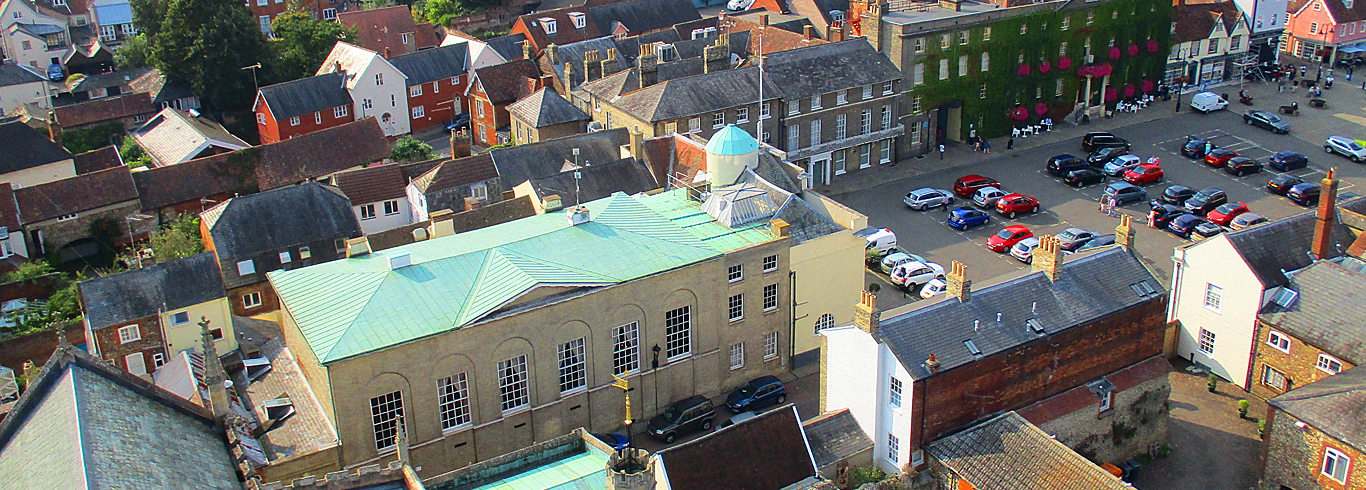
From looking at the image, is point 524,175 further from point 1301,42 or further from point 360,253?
point 1301,42

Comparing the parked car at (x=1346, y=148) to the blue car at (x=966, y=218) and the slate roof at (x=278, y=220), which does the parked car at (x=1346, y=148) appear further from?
the slate roof at (x=278, y=220)

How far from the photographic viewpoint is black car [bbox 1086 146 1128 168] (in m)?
71.3

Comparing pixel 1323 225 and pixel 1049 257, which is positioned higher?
pixel 1049 257

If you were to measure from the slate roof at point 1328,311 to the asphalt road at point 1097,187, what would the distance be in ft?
34.5

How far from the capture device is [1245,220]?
2397 inches

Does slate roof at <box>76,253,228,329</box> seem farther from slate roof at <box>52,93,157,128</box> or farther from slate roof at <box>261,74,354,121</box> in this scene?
slate roof at <box>52,93,157,128</box>

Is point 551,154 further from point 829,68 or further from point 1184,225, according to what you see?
point 1184,225

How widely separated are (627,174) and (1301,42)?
222 ft

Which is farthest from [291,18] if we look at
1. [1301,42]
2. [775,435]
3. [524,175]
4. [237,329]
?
[1301,42]

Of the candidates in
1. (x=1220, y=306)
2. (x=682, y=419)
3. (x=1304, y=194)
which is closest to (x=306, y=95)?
(x=682, y=419)

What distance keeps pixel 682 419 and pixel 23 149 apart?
157 ft

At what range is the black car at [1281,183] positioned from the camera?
2645 inches

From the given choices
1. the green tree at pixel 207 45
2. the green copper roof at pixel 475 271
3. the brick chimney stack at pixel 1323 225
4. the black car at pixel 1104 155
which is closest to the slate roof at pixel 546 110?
the green copper roof at pixel 475 271

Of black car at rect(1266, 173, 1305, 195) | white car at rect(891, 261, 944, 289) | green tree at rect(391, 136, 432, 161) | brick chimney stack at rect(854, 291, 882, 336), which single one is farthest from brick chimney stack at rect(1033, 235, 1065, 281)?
green tree at rect(391, 136, 432, 161)
